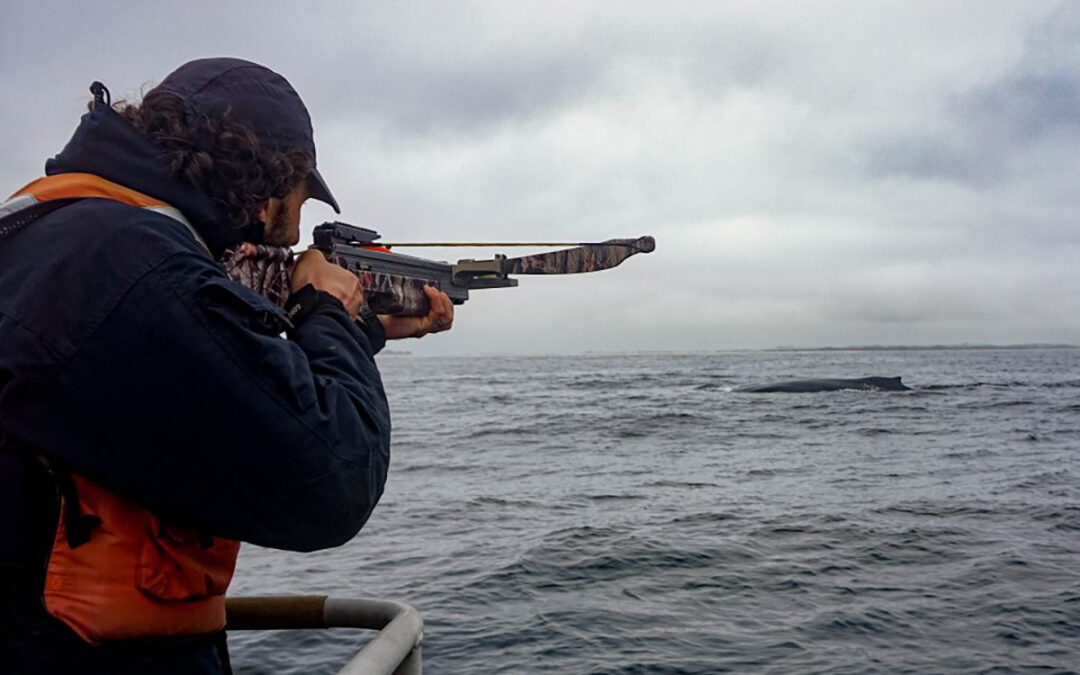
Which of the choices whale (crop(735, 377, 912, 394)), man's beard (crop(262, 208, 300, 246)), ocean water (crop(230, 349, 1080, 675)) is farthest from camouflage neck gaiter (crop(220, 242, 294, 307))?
whale (crop(735, 377, 912, 394))

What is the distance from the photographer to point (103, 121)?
2.16m

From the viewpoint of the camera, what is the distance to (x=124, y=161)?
2.12m

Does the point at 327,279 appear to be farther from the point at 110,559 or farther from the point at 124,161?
the point at 110,559

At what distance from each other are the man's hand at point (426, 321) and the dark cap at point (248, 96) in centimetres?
98

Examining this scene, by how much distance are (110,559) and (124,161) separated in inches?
36.3

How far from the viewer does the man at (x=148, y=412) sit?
1.85 meters

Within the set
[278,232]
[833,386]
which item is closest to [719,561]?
[278,232]

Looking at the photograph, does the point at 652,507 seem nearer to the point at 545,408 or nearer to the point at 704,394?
the point at 545,408

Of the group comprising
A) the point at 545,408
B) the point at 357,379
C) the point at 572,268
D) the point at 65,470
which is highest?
the point at 572,268

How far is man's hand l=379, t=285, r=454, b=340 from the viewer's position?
3.31m

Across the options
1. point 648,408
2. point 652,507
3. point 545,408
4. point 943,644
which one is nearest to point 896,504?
point 652,507

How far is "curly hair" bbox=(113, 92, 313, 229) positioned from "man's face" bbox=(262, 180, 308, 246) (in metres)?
0.10

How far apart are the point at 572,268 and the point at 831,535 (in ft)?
37.9

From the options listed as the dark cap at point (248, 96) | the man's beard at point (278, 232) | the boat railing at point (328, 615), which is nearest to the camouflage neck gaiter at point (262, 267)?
the man's beard at point (278, 232)
